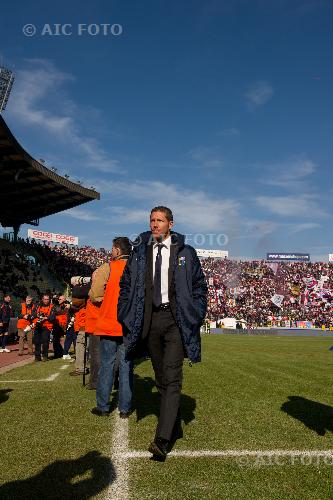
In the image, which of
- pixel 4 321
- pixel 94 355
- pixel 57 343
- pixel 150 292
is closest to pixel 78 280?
pixel 94 355

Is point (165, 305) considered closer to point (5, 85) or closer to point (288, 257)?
point (5, 85)

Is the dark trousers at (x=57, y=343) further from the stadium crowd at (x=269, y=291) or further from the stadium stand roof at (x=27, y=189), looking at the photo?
the stadium crowd at (x=269, y=291)

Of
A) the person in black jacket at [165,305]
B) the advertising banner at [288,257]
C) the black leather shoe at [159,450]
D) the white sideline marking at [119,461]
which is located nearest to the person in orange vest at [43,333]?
the white sideline marking at [119,461]

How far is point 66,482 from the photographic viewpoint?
124 inches

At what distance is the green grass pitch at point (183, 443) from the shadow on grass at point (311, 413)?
12 mm

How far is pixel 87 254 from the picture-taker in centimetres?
5584

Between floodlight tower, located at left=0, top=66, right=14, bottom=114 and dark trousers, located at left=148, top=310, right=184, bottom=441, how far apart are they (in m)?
48.6

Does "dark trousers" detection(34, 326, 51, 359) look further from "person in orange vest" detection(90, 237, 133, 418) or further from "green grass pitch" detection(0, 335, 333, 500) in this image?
"person in orange vest" detection(90, 237, 133, 418)

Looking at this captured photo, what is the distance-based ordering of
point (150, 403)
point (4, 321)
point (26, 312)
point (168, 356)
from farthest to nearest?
point (4, 321), point (26, 312), point (150, 403), point (168, 356)

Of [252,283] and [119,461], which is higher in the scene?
[252,283]

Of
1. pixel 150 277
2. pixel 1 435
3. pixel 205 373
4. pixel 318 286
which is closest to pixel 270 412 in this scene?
pixel 150 277

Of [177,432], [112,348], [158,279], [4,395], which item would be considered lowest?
[4,395]

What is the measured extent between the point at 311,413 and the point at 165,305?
273cm

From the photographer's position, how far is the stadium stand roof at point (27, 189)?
28969 mm
